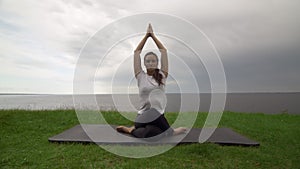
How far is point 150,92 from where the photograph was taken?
428 cm

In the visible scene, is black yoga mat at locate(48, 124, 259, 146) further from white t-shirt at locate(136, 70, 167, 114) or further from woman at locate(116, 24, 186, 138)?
white t-shirt at locate(136, 70, 167, 114)

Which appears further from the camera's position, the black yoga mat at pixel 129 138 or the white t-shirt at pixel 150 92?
the white t-shirt at pixel 150 92

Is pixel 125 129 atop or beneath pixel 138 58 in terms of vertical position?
beneath

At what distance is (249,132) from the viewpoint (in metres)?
5.28

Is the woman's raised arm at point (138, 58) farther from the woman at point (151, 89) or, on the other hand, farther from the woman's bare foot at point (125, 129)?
the woman's bare foot at point (125, 129)

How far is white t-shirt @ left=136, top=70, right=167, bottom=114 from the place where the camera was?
4.23 m

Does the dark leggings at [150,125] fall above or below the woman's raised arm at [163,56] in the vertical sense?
below

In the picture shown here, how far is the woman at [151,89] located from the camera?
4246 mm

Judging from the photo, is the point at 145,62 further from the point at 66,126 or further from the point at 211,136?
the point at 66,126

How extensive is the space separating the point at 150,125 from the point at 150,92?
58cm

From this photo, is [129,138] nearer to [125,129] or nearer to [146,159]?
[125,129]

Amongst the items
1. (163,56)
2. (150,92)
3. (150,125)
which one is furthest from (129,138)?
(163,56)

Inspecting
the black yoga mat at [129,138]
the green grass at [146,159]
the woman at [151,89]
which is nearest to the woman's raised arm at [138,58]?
the woman at [151,89]

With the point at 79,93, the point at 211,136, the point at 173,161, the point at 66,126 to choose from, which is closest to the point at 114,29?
the point at 79,93
